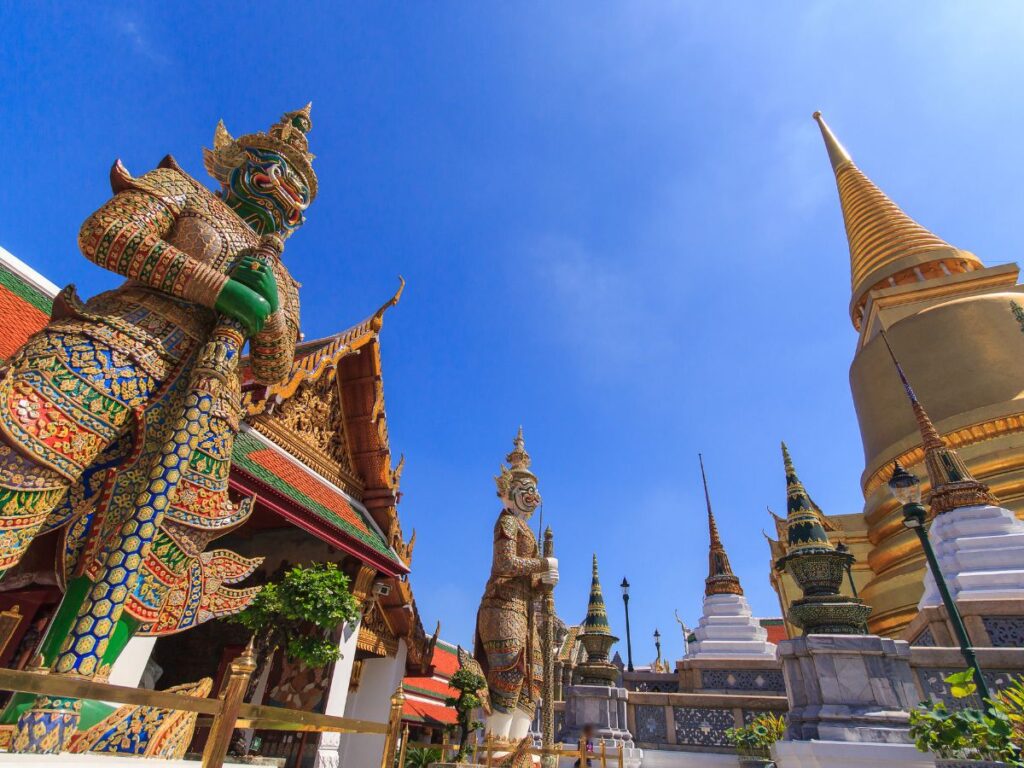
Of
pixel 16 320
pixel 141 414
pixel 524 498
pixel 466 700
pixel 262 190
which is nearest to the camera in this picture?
pixel 141 414

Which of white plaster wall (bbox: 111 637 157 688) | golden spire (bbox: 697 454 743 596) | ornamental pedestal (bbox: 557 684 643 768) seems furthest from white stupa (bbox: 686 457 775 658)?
white plaster wall (bbox: 111 637 157 688)

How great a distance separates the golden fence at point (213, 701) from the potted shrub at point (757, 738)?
21.0ft

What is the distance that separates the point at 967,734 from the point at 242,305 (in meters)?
5.49

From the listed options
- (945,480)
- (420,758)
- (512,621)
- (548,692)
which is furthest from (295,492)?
(945,480)

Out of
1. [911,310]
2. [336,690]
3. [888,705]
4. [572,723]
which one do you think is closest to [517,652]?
[336,690]

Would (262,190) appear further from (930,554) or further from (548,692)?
(930,554)

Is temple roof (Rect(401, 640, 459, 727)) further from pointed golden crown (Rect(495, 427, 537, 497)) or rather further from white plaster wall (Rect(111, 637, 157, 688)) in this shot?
white plaster wall (Rect(111, 637, 157, 688))

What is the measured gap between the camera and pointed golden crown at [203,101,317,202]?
383 cm

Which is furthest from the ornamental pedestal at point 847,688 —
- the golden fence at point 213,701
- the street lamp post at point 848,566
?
the golden fence at point 213,701

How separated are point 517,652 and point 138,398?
A: 15.6 feet

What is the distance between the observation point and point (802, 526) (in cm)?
689

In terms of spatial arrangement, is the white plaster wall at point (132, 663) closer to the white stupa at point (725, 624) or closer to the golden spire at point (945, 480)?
the white stupa at point (725, 624)

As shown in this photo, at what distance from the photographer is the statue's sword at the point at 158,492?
2.10 m

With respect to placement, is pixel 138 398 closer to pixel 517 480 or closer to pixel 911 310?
pixel 517 480
